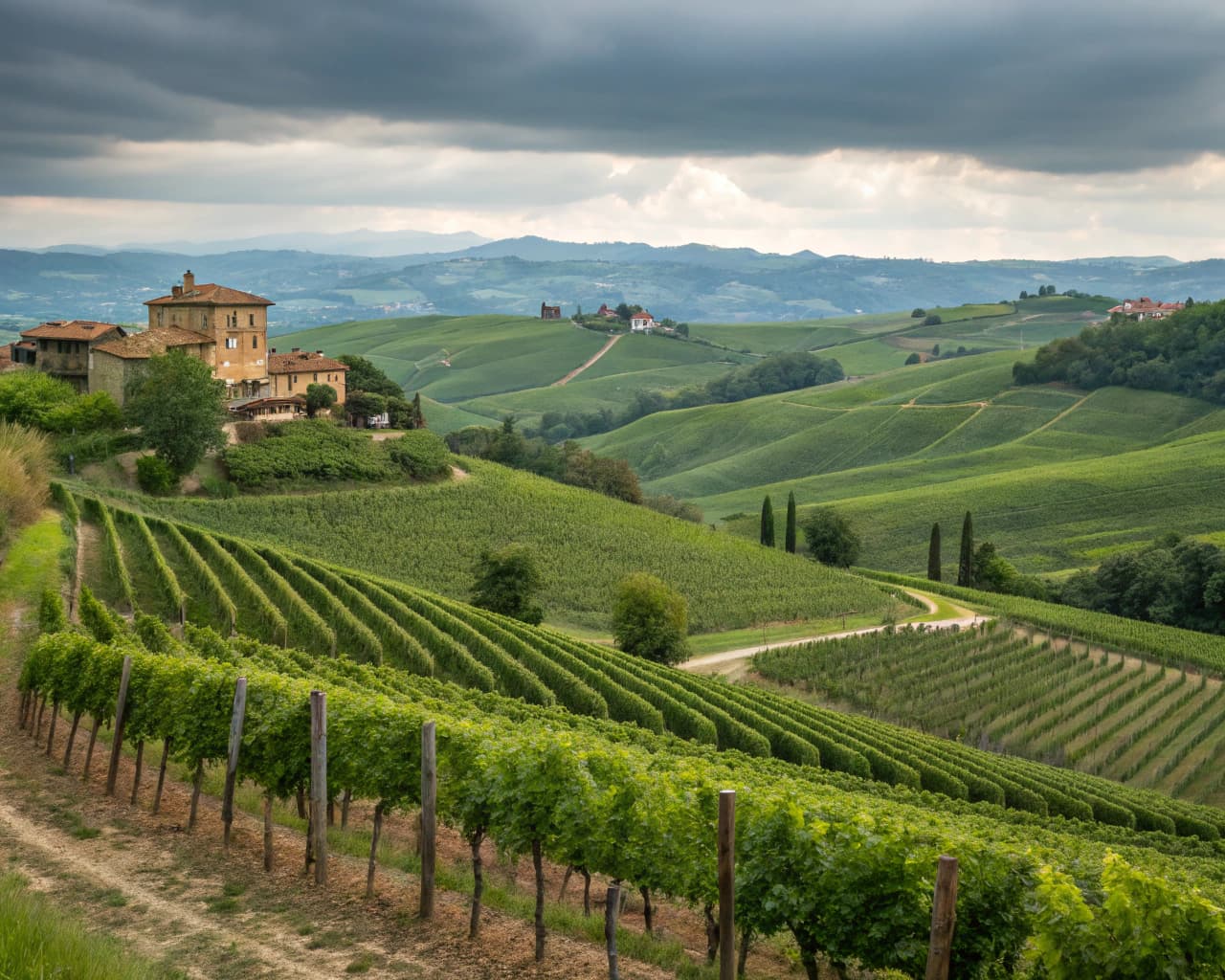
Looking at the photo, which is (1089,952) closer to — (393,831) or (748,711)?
(393,831)

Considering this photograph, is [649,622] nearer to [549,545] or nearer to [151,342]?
[549,545]

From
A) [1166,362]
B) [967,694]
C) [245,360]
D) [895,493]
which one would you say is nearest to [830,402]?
[1166,362]

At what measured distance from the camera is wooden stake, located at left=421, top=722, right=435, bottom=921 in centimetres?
1278

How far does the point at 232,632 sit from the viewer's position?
33.9 metres

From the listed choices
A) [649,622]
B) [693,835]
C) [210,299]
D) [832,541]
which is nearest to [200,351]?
[210,299]

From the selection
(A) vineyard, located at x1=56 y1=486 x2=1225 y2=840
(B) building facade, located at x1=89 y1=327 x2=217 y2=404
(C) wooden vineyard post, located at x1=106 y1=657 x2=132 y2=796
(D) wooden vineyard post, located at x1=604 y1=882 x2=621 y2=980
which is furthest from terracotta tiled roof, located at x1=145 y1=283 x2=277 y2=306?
(D) wooden vineyard post, located at x1=604 y1=882 x2=621 y2=980

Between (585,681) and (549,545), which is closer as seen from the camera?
(585,681)

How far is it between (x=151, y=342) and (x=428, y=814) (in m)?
66.7

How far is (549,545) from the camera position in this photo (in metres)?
72.6

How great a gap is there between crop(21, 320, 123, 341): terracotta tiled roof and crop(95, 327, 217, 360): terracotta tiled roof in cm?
178

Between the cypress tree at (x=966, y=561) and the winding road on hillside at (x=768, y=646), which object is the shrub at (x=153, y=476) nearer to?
the winding road on hillside at (x=768, y=646)

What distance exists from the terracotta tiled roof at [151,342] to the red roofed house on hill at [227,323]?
58.8 inches

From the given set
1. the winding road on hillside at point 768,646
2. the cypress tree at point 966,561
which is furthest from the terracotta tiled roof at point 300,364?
the cypress tree at point 966,561

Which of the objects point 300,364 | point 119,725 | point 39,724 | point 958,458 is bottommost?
point 958,458
